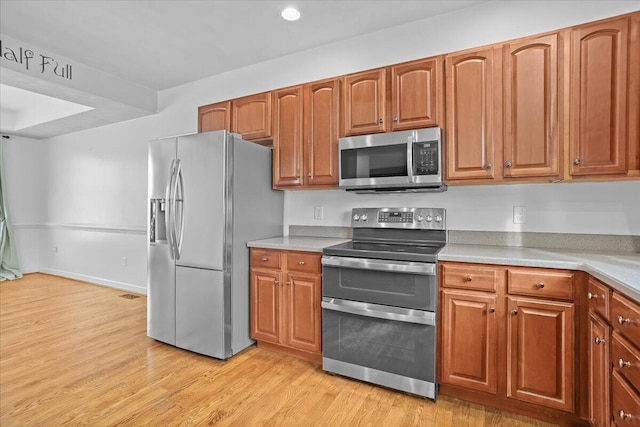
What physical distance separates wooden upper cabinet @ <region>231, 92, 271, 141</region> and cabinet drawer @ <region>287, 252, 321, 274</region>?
1216 mm

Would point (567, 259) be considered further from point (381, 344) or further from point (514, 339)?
point (381, 344)

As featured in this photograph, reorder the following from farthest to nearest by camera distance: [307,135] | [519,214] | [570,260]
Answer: [307,135] < [519,214] < [570,260]

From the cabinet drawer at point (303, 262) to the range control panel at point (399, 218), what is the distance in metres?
0.56

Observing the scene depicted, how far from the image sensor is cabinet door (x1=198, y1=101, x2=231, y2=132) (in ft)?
11.2

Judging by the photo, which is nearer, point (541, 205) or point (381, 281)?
point (381, 281)

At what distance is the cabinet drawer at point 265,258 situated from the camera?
106 inches

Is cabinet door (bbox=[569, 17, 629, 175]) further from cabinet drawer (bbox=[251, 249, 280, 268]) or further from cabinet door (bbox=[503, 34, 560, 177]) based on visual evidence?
cabinet drawer (bbox=[251, 249, 280, 268])

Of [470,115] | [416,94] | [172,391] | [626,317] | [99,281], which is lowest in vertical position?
[172,391]

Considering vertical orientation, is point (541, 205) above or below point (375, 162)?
below

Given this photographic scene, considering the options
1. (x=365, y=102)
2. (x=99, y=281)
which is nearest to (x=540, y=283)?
(x=365, y=102)

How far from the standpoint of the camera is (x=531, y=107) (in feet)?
6.94

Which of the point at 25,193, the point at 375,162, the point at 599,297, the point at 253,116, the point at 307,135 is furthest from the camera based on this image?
the point at 25,193

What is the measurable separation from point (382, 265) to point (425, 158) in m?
0.82

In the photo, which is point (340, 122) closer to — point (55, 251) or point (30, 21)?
point (30, 21)
